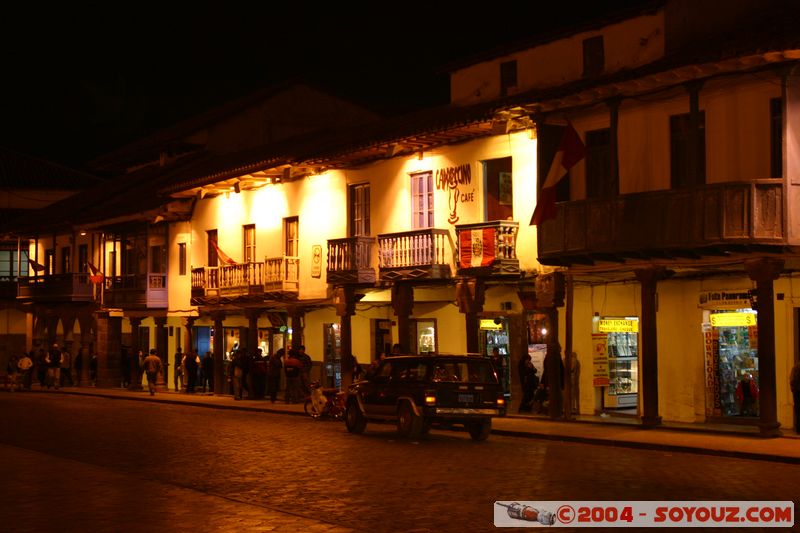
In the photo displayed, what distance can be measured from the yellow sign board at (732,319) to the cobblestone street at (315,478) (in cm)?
545

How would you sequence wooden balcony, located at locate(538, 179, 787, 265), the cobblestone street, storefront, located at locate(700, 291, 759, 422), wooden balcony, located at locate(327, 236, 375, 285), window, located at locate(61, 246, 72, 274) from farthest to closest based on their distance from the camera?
window, located at locate(61, 246, 72, 274) < wooden balcony, located at locate(327, 236, 375, 285) < storefront, located at locate(700, 291, 759, 422) < wooden balcony, located at locate(538, 179, 787, 265) < the cobblestone street

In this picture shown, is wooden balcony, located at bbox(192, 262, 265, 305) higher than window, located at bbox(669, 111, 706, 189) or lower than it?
lower

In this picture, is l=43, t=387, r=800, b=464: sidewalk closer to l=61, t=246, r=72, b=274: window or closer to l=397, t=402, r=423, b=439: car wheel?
l=397, t=402, r=423, b=439: car wheel

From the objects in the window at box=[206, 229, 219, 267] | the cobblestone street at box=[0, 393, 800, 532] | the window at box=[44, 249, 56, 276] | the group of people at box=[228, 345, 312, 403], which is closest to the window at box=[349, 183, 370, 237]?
the group of people at box=[228, 345, 312, 403]

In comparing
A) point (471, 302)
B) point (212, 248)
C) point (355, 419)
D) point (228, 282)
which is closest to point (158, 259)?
point (212, 248)

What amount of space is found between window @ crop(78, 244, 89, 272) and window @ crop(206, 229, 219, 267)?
13.0 metres

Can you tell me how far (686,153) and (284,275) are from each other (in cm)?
1673

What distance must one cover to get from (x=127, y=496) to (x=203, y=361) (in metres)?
28.8

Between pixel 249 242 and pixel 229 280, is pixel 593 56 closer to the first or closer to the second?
pixel 249 242

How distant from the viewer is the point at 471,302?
96.4 feet

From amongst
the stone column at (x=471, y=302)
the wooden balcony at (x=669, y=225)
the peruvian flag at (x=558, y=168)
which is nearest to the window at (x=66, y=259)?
the stone column at (x=471, y=302)

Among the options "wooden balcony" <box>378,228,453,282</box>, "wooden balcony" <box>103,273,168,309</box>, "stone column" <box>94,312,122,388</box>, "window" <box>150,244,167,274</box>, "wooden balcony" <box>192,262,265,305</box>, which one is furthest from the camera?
"stone column" <box>94,312,122,388</box>

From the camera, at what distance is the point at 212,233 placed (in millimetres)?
43156

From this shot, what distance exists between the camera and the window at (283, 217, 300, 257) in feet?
124
